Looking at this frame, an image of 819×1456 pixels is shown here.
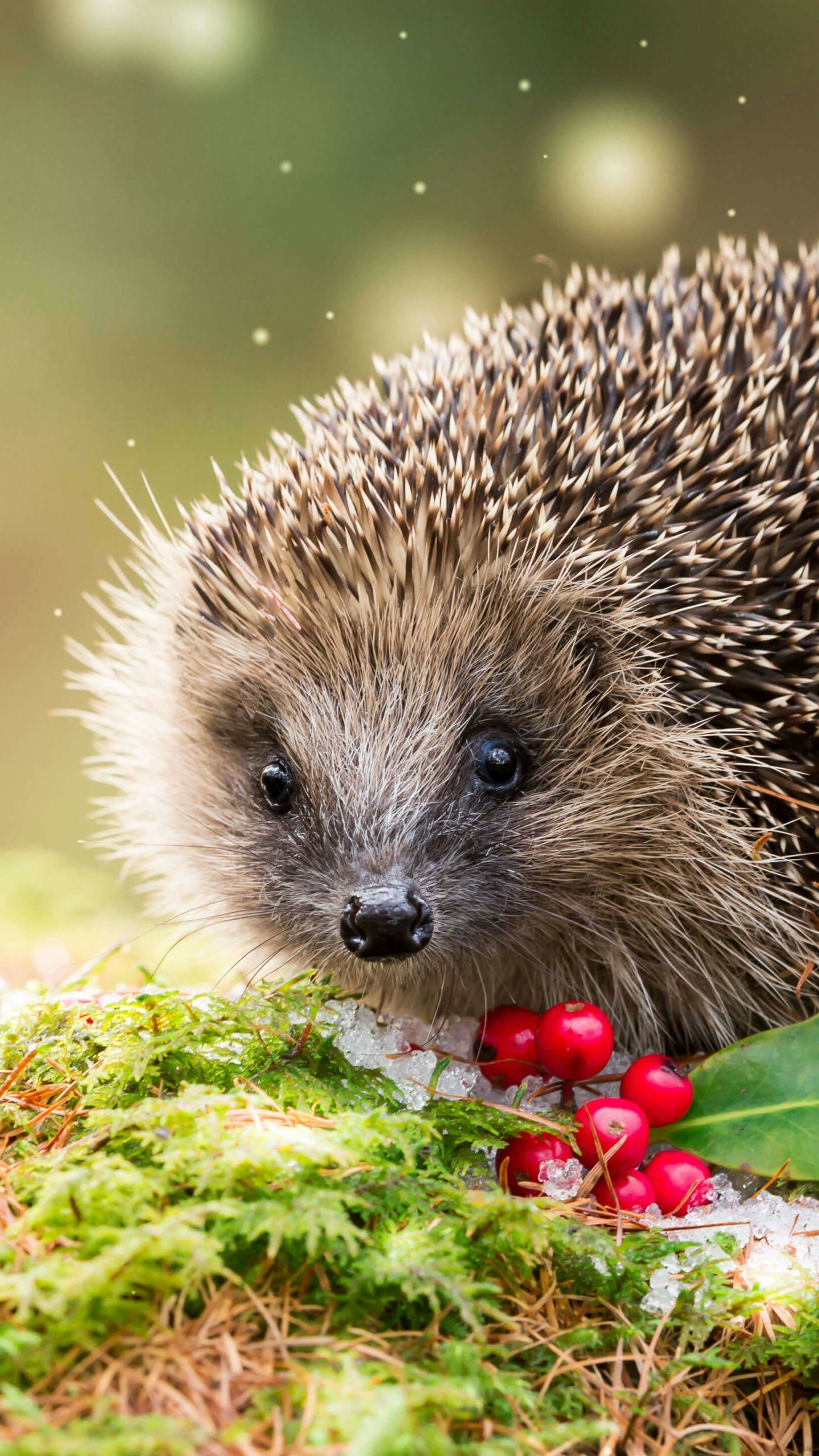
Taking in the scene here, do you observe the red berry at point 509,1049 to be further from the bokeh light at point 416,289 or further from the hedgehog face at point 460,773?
the bokeh light at point 416,289

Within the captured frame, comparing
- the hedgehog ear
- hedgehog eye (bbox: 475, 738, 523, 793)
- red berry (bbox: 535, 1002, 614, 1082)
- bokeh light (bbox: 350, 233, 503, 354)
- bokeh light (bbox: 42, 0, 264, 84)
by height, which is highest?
bokeh light (bbox: 42, 0, 264, 84)

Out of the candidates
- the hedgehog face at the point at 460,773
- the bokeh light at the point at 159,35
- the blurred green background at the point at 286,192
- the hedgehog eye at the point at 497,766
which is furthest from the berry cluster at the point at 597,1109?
the bokeh light at the point at 159,35

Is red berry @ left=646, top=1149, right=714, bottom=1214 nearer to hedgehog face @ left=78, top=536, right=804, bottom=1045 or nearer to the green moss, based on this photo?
the green moss

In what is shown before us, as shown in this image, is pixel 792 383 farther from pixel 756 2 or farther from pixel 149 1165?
pixel 756 2

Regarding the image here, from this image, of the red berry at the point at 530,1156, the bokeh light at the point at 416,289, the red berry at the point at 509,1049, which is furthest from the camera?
the bokeh light at the point at 416,289

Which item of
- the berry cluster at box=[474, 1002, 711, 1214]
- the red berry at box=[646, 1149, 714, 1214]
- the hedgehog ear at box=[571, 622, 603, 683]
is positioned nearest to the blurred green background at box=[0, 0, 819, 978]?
the hedgehog ear at box=[571, 622, 603, 683]

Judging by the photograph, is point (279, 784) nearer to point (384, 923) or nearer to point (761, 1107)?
point (384, 923)

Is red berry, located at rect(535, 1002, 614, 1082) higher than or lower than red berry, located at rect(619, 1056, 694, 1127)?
higher
